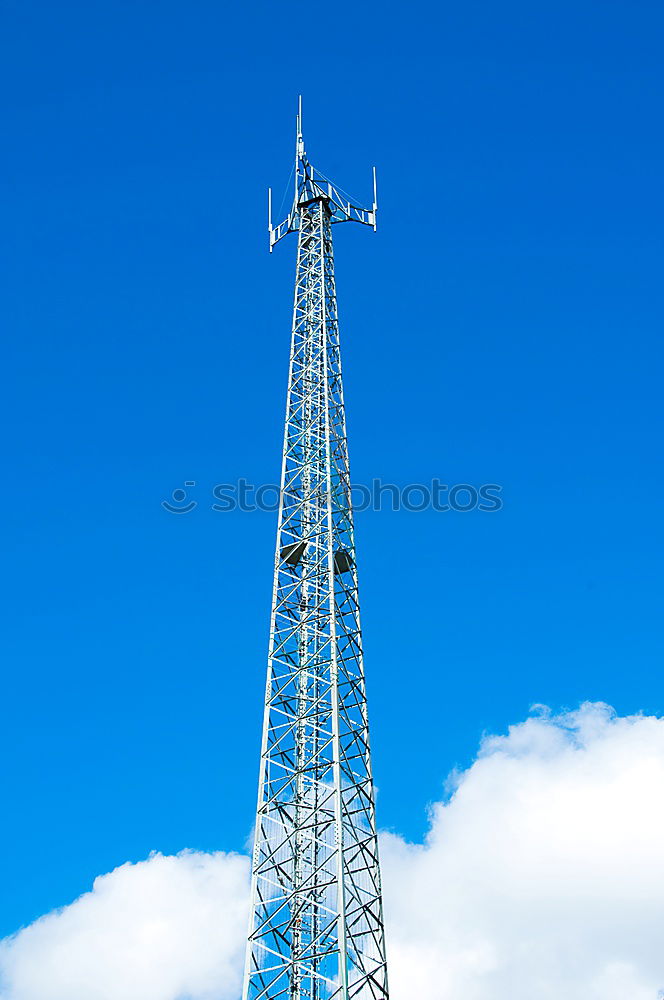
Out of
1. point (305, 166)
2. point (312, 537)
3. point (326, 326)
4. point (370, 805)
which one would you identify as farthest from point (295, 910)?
point (305, 166)

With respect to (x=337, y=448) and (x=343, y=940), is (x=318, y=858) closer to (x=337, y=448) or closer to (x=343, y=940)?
(x=343, y=940)

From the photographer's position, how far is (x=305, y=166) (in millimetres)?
59000

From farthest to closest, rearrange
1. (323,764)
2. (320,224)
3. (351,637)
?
(320,224) < (351,637) < (323,764)

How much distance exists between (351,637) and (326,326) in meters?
16.9

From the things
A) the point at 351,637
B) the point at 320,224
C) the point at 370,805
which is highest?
the point at 320,224

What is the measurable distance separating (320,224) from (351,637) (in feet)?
77.4

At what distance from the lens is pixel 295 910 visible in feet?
132

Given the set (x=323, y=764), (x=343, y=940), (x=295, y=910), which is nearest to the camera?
(x=343, y=940)

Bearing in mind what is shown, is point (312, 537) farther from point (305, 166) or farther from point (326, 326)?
point (305, 166)

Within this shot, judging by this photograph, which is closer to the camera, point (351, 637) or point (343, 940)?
point (343, 940)

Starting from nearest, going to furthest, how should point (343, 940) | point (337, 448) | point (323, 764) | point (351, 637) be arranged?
point (343, 940), point (323, 764), point (351, 637), point (337, 448)

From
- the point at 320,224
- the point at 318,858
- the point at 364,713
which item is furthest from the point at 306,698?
the point at 320,224

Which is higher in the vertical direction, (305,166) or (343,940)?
(305,166)

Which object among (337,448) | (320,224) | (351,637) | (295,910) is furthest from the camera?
(320,224)
